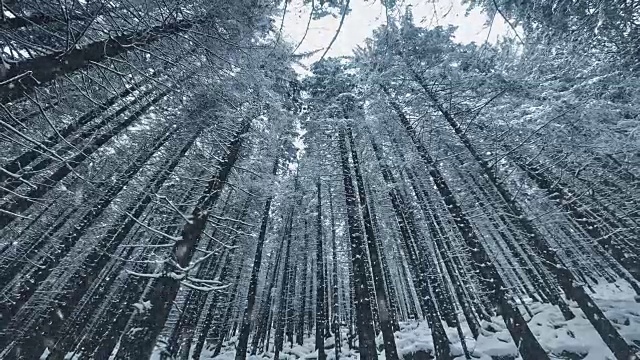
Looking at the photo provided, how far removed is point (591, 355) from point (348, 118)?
39.3 ft

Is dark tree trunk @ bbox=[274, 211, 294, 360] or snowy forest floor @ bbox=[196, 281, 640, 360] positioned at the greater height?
dark tree trunk @ bbox=[274, 211, 294, 360]

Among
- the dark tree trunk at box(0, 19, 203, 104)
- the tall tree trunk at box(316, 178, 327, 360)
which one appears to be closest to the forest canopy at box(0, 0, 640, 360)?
the dark tree trunk at box(0, 19, 203, 104)

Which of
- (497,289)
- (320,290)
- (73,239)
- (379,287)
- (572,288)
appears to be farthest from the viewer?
(320,290)

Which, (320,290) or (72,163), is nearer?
(72,163)

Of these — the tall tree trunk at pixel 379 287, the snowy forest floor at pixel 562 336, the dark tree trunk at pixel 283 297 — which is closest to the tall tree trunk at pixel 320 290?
the dark tree trunk at pixel 283 297

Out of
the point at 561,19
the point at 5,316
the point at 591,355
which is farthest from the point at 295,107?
the point at 591,355

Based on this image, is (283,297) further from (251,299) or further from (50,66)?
(50,66)

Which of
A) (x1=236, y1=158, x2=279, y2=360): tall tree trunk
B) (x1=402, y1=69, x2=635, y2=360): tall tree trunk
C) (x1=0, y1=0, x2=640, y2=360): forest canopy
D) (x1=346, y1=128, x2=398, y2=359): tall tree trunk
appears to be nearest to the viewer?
(x1=0, y1=0, x2=640, y2=360): forest canopy

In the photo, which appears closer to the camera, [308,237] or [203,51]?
[203,51]

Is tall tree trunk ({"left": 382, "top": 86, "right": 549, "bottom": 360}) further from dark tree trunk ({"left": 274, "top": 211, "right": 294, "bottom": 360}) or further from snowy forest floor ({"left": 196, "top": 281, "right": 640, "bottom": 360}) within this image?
dark tree trunk ({"left": 274, "top": 211, "right": 294, "bottom": 360})

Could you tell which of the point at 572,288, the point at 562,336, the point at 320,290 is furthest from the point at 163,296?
the point at 562,336

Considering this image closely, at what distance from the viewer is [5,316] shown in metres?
9.45

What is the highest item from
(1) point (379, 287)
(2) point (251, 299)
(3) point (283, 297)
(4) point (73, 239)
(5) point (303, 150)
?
(5) point (303, 150)

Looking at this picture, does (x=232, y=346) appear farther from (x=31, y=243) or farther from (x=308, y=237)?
(x=31, y=243)
